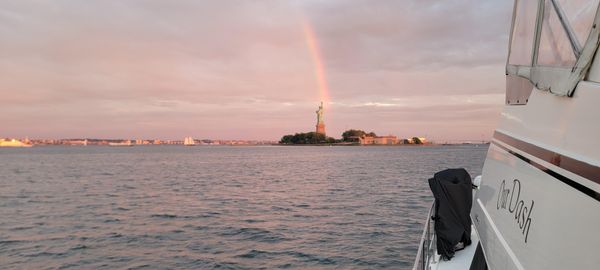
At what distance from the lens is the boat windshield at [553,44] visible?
80.5 inches

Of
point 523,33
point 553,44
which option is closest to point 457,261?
point 523,33

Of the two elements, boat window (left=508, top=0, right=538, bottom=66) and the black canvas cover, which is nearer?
boat window (left=508, top=0, right=538, bottom=66)

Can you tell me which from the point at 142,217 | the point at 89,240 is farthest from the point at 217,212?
the point at 89,240

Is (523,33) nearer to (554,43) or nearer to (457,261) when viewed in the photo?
(554,43)

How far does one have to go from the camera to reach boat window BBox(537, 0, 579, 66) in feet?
7.74

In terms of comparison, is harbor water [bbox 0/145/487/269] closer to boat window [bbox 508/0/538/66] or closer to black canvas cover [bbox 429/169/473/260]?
black canvas cover [bbox 429/169/473/260]

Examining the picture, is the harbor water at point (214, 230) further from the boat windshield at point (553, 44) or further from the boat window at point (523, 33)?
the boat windshield at point (553, 44)

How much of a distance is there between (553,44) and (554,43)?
20mm

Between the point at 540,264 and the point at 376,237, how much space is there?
597 inches

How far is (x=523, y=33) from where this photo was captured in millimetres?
3863

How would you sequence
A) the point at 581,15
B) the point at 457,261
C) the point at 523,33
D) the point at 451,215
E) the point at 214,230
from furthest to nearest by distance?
1. the point at 214,230
2. the point at 451,215
3. the point at 457,261
4. the point at 523,33
5. the point at 581,15

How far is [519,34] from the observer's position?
4043mm

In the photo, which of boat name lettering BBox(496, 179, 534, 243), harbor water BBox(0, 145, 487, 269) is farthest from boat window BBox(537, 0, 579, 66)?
harbor water BBox(0, 145, 487, 269)

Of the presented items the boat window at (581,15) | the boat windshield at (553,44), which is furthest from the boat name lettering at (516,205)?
the boat window at (581,15)
